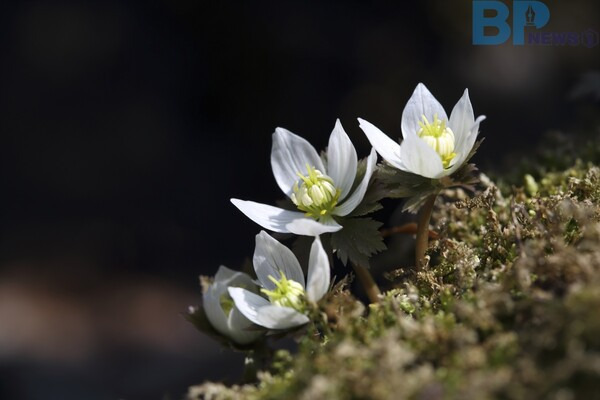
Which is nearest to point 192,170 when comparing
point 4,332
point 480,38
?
point 4,332

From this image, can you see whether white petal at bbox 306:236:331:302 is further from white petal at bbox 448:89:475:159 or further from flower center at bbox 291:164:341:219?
white petal at bbox 448:89:475:159

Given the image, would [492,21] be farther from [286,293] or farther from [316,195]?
[286,293]

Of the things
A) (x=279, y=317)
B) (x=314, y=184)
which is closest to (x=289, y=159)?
(x=314, y=184)

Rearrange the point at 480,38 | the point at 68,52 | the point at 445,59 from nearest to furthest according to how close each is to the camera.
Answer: the point at 480,38
the point at 445,59
the point at 68,52

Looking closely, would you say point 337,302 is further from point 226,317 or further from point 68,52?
point 68,52

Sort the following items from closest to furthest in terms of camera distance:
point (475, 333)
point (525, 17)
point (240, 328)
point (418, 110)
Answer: point (475, 333) → point (240, 328) → point (418, 110) → point (525, 17)

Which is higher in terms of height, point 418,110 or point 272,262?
point 418,110
